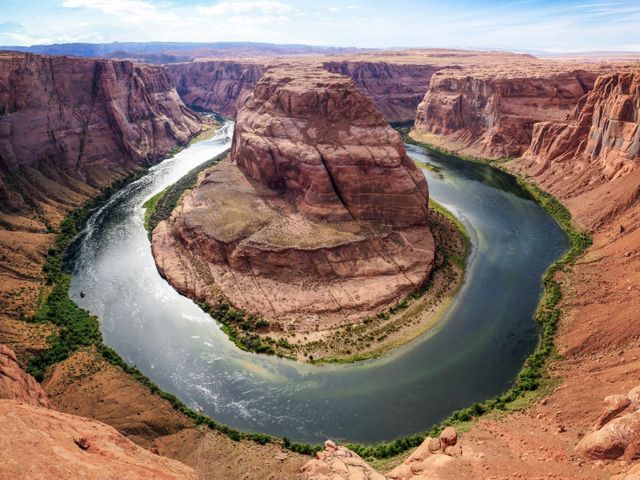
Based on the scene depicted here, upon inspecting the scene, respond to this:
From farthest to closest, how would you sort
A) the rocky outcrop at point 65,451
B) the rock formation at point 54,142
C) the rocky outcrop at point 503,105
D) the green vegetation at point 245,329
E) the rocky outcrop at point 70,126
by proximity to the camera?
1. the rocky outcrop at point 503,105
2. the rocky outcrop at point 70,126
3. the rock formation at point 54,142
4. the green vegetation at point 245,329
5. the rocky outcrop at point 65,451

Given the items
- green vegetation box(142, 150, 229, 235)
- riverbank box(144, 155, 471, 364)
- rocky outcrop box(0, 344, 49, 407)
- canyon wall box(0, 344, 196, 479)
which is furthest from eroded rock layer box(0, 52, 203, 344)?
canyon wall box(0, 344, 196, 479)

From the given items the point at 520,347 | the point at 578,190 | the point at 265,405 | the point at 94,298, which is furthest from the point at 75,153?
the point at 578,190

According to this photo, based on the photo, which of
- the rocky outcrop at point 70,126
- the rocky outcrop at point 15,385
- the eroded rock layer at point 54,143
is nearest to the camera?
the rocky outcrop at point 15,385

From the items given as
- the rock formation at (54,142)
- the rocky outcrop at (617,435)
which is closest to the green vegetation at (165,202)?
the rock formation at (54,142)

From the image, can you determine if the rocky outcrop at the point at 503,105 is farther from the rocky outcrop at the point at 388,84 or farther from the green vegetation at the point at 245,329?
the green vegetation at the point at 245,329

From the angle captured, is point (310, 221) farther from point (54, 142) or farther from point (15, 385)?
point (54, 142)

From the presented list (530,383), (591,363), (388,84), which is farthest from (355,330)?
(388,84)

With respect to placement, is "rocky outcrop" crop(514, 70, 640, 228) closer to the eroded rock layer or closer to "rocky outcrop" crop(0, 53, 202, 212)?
the eroded rock layer
